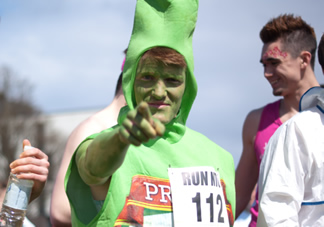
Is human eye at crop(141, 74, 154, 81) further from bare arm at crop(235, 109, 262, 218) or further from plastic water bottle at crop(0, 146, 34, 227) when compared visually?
bare arm at crop(235, 109, 262, 218)

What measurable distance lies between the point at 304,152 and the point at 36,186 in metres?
1.33

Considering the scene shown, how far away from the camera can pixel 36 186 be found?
2.86 m

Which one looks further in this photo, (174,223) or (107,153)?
(174,223)

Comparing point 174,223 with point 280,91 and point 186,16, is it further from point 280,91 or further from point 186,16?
point 280,91

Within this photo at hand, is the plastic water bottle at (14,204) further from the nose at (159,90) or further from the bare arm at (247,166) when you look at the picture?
the bare arm at (247,166)

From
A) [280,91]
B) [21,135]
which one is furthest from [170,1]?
[21,135]

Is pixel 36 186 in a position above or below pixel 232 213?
above

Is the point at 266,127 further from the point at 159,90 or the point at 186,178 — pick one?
the point at 159,90

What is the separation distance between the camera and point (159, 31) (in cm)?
282

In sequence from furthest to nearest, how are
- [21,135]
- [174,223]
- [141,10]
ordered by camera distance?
1. [21,135]
2. [141,10]
3. [174,223]

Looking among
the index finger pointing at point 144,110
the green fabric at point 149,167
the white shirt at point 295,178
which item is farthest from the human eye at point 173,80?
the index finger pointing at point 144,110

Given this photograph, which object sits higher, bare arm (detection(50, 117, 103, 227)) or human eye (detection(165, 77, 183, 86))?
human eye (detection(165, 77, 183, 86))

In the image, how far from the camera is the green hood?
2805 millimetres

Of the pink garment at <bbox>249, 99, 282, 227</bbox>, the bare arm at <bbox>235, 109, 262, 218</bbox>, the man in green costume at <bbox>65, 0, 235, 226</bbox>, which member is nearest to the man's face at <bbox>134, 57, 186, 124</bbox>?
the man in green costume at <bbox>65, 0, 235, 226</bbox>
